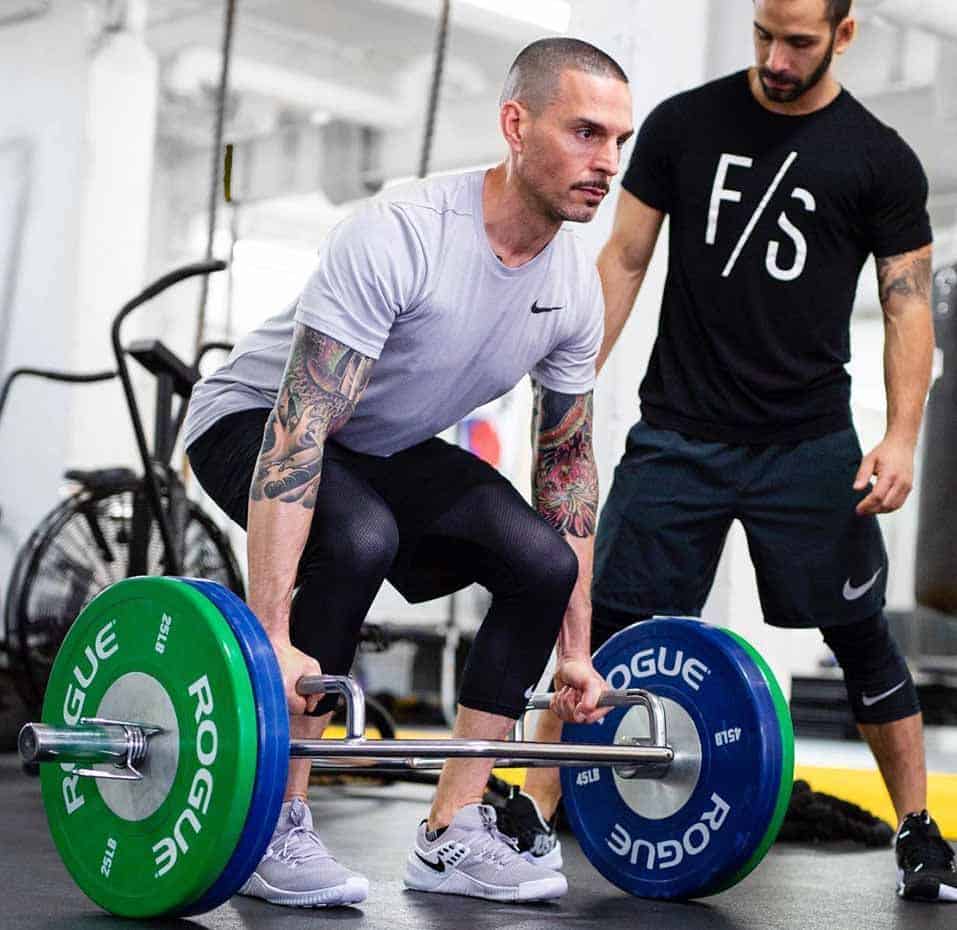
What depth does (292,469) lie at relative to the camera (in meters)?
1.90

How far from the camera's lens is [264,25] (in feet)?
30.3

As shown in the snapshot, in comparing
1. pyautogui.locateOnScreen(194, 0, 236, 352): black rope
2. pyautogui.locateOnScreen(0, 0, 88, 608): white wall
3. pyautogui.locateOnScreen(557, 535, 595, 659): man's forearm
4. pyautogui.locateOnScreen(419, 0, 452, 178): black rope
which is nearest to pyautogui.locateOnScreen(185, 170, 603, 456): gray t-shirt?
pyautogui.locateOnScreen(557, 535, 595, 659): man's forearm

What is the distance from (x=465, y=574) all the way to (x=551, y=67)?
2.38 ft

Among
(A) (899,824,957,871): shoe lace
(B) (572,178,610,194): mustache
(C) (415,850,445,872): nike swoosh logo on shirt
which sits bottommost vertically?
(C) (415,850,445,872): nike swoosh logo on shirt

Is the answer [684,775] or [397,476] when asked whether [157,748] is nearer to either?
[397,476]

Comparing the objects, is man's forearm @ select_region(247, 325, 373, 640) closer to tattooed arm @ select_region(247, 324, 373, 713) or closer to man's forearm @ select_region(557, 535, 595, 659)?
tattooed arm @ select_region(247, 324, 373, 713)

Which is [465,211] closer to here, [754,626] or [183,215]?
[754,626]

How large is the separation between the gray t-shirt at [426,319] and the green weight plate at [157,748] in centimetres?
40

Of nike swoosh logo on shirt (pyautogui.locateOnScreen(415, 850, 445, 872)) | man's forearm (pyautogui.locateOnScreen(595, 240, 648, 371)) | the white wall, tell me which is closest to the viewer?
nike swoosh logo on shirt (pyautogui.locateOnScreen(415, 850, 445, 872))

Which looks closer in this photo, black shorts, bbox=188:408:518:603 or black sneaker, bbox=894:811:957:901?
black shorts, bbox=188:408:518:603

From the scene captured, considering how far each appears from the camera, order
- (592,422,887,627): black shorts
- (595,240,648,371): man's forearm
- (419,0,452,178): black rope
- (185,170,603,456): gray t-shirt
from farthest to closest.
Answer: (419,0,452,178): black rope
(595,240,648,371): man's forearm
(592,422,887,627): black shorts
(185,170,603,456): gray t-shirt

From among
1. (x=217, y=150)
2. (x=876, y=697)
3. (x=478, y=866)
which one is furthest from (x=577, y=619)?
(x=217, y=150)

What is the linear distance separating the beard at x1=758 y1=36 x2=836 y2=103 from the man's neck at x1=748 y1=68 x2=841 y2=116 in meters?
0.02

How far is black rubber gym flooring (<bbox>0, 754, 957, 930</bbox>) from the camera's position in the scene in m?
1.90
